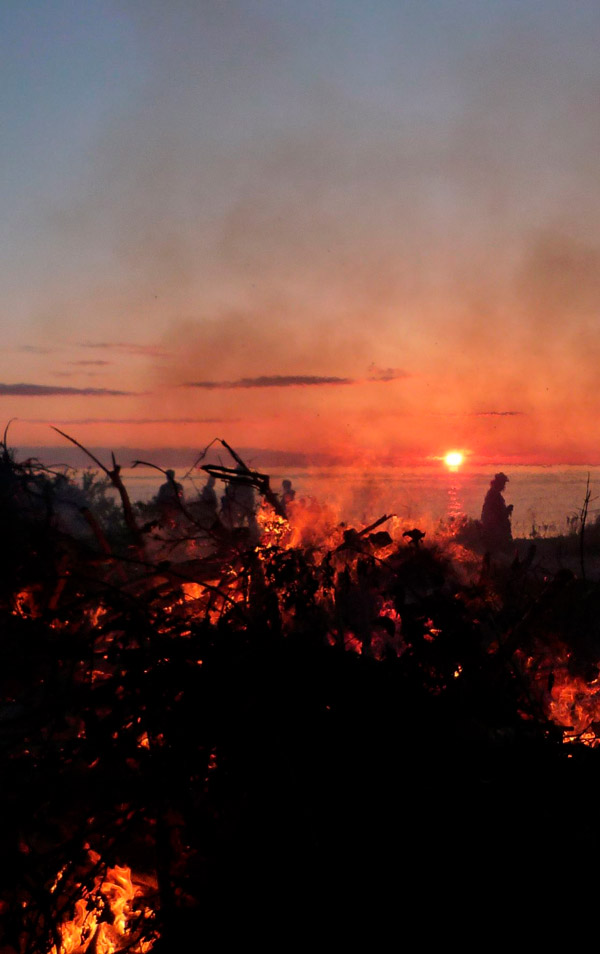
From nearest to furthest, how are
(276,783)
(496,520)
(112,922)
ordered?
1. (276,783)
2. (112,922)
3. (496,520)

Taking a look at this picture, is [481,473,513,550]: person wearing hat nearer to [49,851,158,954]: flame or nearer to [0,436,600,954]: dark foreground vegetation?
[0,436,600,954]: dark foreground vegetation

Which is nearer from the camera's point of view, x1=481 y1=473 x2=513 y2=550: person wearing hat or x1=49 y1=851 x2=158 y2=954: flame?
x1=49 y1=851 x2=158 y2=954: flame

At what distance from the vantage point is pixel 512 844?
2.82 m

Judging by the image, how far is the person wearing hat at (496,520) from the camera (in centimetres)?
3462

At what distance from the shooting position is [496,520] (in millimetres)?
35062

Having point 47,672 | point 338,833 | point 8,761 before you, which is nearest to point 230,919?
point 338,833

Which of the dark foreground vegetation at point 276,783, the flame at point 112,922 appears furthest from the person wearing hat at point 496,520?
the flame at point 112,922

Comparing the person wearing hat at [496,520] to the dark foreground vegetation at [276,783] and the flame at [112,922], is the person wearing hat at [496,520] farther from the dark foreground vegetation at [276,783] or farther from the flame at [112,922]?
the flame at [112,922]

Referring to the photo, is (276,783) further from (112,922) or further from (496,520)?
(496,520)

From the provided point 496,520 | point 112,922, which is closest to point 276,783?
point 112,922

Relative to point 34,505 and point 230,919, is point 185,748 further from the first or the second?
point 34,505

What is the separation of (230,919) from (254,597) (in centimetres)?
242

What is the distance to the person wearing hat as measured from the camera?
34625 mm

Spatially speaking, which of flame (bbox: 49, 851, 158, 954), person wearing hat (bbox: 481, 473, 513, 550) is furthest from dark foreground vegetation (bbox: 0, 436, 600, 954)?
person wearing hat (bbox: 481, 473, 513, 550)
